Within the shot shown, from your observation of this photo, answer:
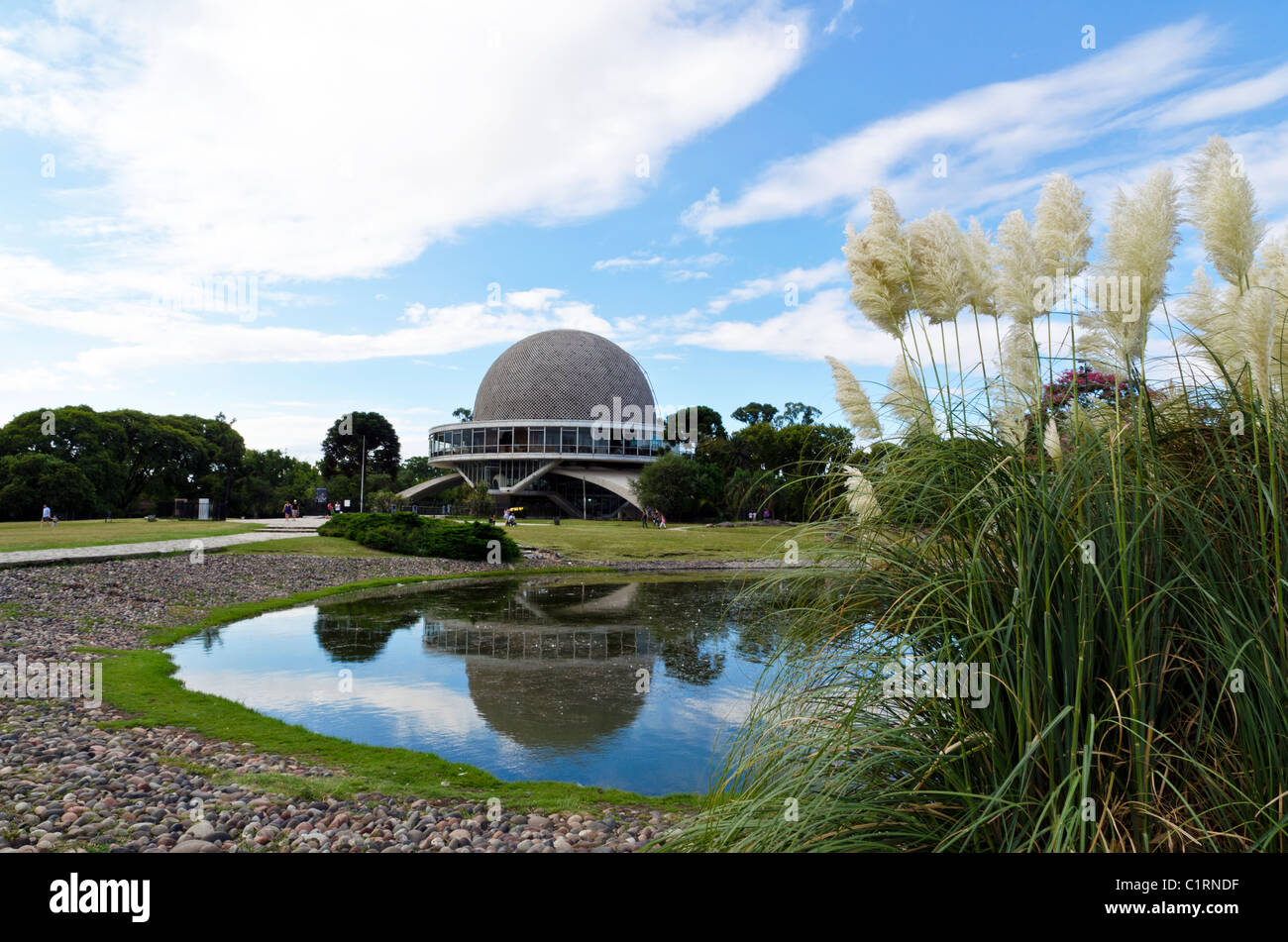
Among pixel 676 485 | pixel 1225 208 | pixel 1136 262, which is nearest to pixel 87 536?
pixel 1136 262

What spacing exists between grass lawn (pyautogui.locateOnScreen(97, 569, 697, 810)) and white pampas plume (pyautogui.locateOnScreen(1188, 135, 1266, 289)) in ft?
16.2

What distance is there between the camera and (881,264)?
142 inches

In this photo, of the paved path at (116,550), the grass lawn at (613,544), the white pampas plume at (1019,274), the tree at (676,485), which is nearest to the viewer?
the white pampas plume at (1019,274)

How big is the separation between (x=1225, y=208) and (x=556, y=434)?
70010mm

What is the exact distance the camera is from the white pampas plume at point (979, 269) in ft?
11.5

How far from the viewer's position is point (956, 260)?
343cm

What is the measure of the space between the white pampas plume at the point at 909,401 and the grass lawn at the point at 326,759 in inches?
145

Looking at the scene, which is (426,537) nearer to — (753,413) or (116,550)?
(116,550)

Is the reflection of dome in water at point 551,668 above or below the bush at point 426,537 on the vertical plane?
below

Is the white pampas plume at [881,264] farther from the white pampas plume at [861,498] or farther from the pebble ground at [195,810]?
the pebble ground at [195,810]

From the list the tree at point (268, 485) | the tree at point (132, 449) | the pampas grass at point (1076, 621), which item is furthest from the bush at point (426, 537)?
the tree at point (268, 485)
